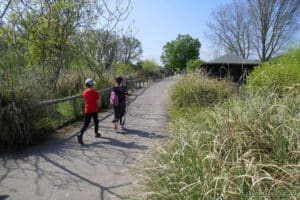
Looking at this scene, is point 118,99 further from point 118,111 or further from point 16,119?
point 16,119

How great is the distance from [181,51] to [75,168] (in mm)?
96683

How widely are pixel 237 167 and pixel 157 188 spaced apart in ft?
3.26

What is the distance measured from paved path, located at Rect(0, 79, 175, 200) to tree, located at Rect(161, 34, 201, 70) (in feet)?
299

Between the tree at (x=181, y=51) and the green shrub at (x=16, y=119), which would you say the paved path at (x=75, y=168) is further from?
the tree at (x=181, y=51)

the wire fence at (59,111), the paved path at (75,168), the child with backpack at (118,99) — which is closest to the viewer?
the paved path at (75,168)

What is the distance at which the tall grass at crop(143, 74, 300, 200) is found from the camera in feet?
10.1

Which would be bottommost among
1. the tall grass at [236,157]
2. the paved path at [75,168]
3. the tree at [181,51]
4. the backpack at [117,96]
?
the paved path at [75,168]

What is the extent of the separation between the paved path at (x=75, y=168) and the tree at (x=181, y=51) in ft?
299

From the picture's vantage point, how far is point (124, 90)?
29.7ft

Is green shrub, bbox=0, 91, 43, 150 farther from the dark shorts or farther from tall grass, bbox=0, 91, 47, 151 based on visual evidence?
the dark shorts

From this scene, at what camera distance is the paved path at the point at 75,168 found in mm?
4500

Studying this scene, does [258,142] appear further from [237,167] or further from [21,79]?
[21,79]

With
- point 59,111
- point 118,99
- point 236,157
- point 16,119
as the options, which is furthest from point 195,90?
point 236,157

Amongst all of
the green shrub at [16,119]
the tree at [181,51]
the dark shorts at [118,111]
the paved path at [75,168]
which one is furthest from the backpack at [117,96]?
the tree at [181,51]
